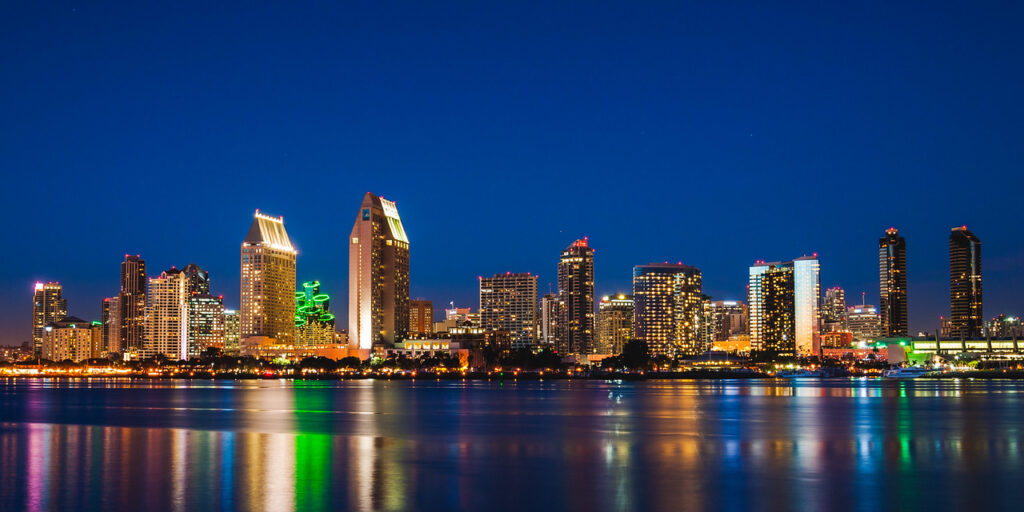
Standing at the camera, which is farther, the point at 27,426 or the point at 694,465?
the point at 27,426

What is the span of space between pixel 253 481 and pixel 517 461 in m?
10.6

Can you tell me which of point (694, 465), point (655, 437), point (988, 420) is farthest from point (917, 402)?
point (694, 465)

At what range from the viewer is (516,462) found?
3831cm

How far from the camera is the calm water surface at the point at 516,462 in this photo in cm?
2848

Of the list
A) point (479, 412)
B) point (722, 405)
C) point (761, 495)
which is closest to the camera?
point (761, 495)

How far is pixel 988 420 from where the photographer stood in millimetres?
63188

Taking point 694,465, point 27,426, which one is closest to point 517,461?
point 694,465

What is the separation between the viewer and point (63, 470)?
119ft

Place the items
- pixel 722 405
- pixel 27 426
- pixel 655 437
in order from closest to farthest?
pixel 655 437, pixel 27 426, pixel 722 405

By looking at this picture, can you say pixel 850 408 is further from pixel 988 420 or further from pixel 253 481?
pixel 253 481

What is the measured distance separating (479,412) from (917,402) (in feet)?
134

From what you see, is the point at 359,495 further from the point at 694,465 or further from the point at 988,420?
the point at 988,420

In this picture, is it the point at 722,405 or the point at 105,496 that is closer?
the point at 105,496

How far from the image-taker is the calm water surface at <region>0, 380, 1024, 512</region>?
1121 inches
